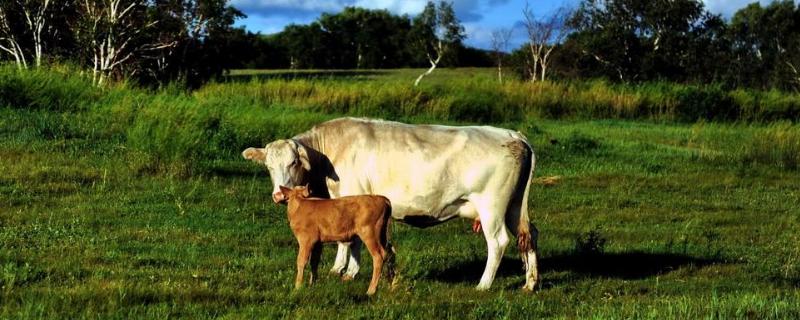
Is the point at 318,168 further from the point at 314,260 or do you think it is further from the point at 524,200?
the point at 524,200

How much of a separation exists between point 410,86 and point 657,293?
79.6 ft

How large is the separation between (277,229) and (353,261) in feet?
10.2

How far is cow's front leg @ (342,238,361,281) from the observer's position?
9.13 meters

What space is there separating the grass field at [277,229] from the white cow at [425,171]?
61cm

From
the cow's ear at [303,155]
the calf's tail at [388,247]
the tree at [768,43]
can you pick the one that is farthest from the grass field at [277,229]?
the tree at [768,43]

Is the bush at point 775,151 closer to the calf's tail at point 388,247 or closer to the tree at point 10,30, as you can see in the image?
the calf's tail at point 388,247

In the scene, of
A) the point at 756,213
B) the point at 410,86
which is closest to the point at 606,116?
the point at 410,86

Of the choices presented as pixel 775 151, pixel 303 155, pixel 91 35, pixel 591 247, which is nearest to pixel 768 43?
pixel 775 151

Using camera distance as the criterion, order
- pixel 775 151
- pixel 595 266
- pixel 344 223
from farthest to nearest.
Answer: pixel 775 151 → pixel 595 266 → pixel 344 223

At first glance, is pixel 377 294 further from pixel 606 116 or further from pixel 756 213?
pixel 606 116

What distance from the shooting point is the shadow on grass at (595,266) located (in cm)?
998

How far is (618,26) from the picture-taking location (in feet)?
203

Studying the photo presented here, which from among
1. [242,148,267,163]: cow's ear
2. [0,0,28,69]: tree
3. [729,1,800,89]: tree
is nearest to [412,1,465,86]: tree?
[729,1,800,89]: tree

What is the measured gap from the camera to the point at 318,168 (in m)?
9.32
